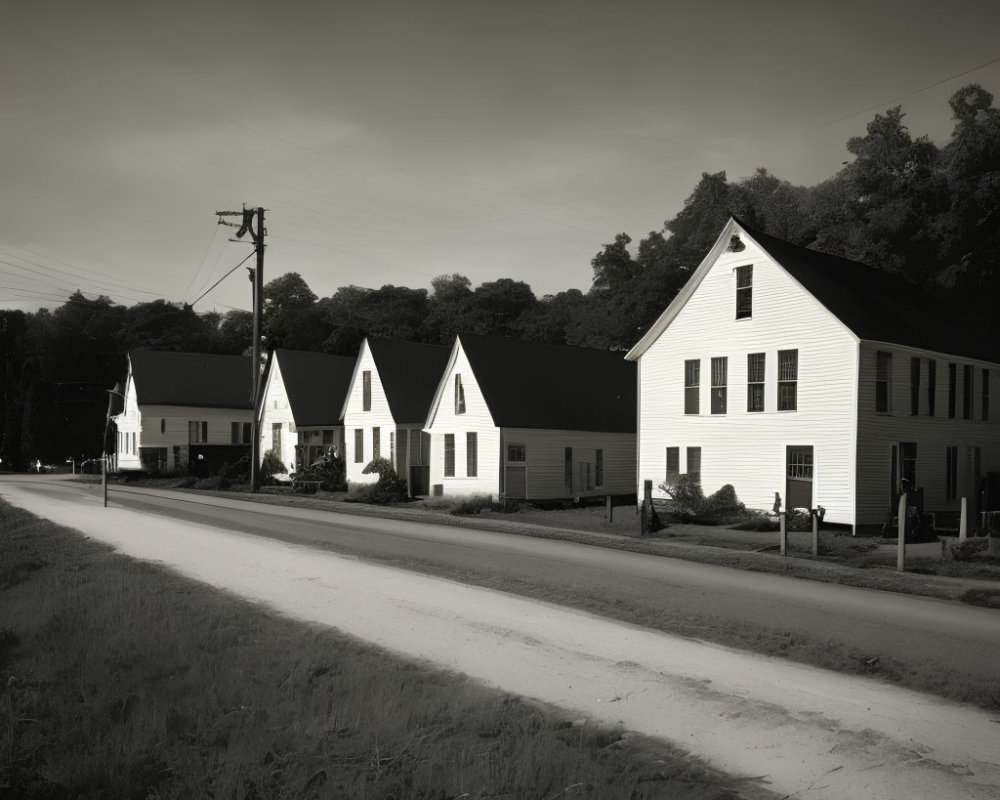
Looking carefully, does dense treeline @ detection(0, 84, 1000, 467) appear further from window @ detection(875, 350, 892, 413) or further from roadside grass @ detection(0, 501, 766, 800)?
roadside grass @ detection(0, 501, 766, 800)

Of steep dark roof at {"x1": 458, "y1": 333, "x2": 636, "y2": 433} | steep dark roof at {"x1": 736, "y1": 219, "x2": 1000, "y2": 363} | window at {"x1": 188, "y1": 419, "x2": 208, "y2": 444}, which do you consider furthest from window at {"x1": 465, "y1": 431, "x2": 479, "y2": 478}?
window at {"x1": 188, "y1": 419, "x2": 208, "y2": 444}

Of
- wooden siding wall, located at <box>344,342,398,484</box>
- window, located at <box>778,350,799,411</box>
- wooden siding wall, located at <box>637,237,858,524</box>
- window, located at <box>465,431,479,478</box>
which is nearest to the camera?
wooden siding wall, located at <box>637,237,858,524</box>

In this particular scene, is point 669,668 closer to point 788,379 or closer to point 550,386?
point 788,379

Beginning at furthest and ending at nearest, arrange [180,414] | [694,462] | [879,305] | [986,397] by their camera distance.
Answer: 1. [180,414]
2. [986,397]
3. [694,462]
4. [879,305]

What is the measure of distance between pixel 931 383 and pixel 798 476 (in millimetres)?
6227

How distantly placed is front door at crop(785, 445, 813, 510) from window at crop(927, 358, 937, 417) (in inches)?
203

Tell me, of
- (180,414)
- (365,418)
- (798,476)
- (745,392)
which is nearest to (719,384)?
(745,392)

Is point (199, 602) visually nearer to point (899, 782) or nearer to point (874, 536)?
point (899, 782)

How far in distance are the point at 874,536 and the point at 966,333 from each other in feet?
40.2

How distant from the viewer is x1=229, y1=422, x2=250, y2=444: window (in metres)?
66.7

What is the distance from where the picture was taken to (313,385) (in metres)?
52.7

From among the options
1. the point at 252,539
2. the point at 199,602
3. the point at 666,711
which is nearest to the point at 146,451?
the point at 252,539

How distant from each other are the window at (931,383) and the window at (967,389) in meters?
2.44

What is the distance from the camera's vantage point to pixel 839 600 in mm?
14289
